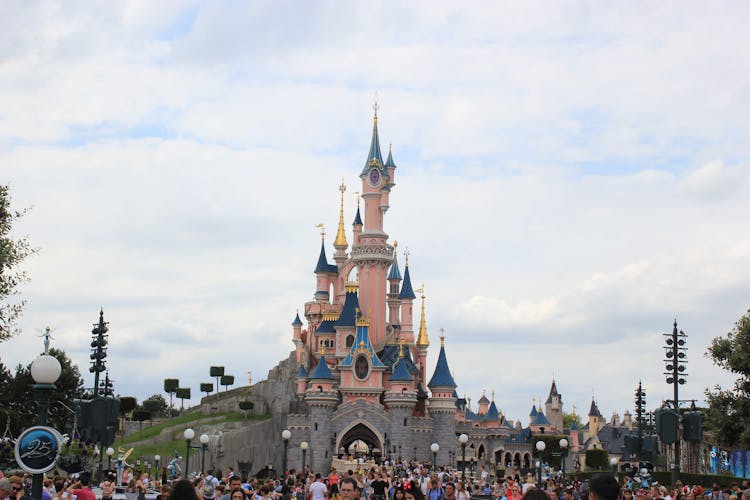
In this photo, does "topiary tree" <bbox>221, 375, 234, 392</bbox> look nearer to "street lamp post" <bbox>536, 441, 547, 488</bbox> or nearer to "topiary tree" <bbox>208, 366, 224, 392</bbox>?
"topiary tree" <bbox>208, 366, 224, 392</bbox>

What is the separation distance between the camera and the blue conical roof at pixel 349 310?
78.4 m

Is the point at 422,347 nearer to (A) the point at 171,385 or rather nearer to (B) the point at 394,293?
(B) the point at 394,293

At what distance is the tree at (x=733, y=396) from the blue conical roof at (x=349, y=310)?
139 feet

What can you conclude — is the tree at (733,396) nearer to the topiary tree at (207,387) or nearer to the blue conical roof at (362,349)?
the blue conical roof at (362,349)

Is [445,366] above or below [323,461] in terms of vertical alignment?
above

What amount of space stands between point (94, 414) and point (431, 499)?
278 inches

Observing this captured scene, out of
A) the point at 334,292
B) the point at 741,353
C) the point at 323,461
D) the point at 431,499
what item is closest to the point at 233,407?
the point at 334,292

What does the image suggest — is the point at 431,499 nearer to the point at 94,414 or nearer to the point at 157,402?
the point at 94,414

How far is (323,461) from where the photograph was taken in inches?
2798

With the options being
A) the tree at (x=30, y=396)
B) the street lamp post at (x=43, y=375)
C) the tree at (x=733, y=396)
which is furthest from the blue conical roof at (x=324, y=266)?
the street lamp post at (x=43, y=375)

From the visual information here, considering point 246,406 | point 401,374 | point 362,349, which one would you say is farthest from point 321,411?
point 246,406

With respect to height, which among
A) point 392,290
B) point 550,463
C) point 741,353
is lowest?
point 550,463

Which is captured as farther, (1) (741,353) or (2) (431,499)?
(1) (741,353)

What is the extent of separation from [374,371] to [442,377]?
562 cm
